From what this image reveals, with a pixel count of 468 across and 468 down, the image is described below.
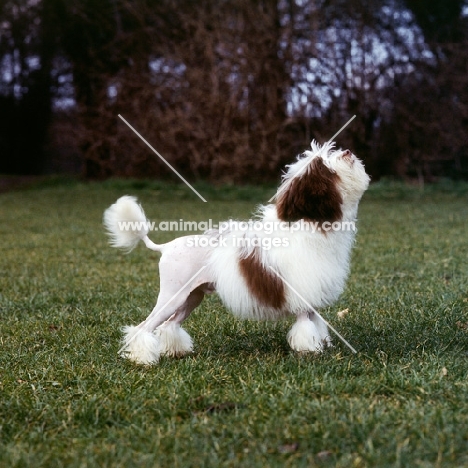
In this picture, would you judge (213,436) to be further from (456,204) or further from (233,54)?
(233,54)

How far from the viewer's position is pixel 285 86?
50.8 ft

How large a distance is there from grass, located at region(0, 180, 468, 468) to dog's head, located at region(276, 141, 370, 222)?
77 centimetres

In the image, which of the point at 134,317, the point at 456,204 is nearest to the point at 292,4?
the point at 456,204

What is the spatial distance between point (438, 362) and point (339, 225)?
86cm

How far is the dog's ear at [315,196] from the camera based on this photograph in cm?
347

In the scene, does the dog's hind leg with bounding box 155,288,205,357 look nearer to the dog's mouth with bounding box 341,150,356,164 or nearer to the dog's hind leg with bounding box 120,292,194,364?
the dog's hind leg with bounding box 120,292,194,364

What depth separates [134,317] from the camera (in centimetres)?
482

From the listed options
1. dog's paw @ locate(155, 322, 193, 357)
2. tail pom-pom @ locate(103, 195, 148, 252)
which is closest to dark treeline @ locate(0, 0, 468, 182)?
tail pom-pom @ locate(103, 195, 148, 252)

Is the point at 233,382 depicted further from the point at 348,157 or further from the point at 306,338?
the point at 348,157

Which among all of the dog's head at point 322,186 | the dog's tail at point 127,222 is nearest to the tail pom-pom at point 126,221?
the dog's tail at point 127,222

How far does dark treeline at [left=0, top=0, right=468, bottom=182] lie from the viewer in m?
15.5

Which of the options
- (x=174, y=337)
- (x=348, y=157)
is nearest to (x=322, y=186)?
(x=348, y=157)

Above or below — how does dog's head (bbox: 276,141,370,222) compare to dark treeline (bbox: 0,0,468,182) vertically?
below

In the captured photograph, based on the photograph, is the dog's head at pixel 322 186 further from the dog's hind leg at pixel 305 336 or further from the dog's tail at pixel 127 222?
the dog's tail at pixel 127 222
